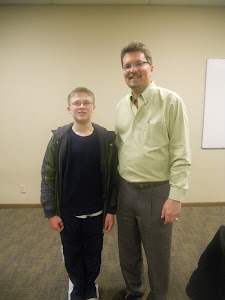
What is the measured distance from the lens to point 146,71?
4.16 feet

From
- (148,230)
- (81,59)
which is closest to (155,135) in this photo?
(148,230)

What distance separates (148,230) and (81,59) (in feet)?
7.26

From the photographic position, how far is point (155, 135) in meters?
1.25

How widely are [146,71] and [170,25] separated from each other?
1820 millimetres

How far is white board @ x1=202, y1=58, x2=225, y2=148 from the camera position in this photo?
2748 millimetres

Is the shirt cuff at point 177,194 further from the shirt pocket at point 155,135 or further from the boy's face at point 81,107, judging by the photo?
the boy's face at point 81,107

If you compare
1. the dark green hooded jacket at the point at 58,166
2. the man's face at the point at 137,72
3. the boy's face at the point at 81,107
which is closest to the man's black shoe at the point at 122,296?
the dark green hooded jacket at the point at 58,166

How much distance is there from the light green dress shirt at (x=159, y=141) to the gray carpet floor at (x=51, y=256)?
1006 mm

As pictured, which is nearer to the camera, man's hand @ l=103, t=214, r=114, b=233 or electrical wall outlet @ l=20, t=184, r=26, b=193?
man's hand @ l=103, t=214, r=114, b=233

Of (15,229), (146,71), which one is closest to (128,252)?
(146,71)

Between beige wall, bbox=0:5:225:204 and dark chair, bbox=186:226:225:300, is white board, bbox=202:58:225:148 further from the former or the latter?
dark chair, bbox=186:226:225:300

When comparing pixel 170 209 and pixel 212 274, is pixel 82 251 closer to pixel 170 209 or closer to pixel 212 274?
pixel 170 209

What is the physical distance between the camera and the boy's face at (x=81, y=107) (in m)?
1.30

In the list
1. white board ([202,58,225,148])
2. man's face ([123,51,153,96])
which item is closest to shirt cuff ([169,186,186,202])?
man's face ([123,51,153,96])
